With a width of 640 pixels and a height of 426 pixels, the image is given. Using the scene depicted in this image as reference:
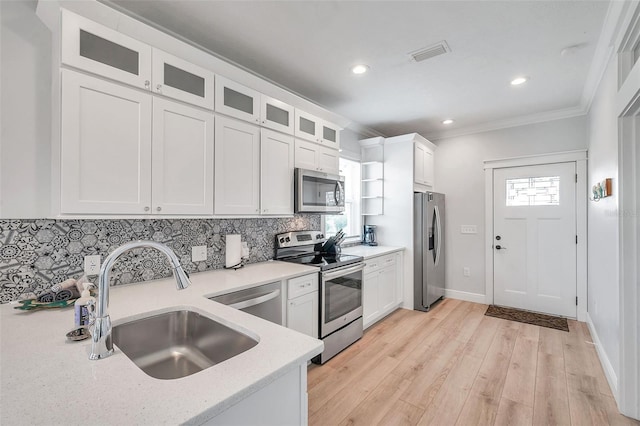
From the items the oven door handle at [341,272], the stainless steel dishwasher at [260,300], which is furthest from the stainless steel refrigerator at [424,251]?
the stainless steel dishwasher at [260,300]

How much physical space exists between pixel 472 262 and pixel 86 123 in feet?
15.5

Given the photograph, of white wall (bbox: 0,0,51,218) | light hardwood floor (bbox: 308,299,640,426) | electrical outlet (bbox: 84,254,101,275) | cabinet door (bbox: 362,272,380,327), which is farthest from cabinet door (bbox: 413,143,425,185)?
white wall (bbox: 0,0,51,218)

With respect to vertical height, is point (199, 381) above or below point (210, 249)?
below

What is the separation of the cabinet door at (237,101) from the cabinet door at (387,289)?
2.35 meters

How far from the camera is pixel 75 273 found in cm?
175

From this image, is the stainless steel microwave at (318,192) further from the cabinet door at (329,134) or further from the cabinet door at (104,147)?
the cabinet door at (104,147)

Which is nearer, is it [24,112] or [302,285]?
[24,112]

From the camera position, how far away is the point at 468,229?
4477 millimetres

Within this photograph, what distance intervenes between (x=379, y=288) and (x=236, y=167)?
2.26 metres

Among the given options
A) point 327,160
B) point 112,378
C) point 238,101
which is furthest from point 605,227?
point 112,378

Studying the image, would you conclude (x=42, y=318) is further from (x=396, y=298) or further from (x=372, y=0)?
(x=396, y=298)

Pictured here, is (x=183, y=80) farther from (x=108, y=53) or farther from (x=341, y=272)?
(x=341, y=272)

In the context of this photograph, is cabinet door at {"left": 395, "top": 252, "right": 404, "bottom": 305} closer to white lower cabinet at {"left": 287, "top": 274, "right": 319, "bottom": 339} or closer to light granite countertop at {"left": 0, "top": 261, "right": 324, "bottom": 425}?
white lower cabinet at {"left": 287, "top": 274, "right": 319, "bottom": 339}

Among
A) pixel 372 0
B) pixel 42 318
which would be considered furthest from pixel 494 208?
pixel 42 318
